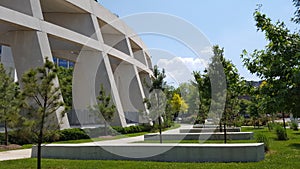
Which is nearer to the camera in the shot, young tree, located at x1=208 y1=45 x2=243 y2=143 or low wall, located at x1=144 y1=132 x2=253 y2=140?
young tree, located at x1=208 y1=45 x2=243 y2=143

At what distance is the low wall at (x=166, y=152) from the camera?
33.4ft

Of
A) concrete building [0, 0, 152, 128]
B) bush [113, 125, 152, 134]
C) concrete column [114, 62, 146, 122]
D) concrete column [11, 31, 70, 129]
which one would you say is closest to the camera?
concrete column [11, 31, 70, 129]

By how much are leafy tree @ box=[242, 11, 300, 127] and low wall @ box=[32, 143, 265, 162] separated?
4.66 metres

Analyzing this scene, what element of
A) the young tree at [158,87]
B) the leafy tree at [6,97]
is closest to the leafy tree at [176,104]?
the young tree at [158,87]

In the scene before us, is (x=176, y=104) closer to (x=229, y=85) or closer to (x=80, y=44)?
(x=229, y=85)

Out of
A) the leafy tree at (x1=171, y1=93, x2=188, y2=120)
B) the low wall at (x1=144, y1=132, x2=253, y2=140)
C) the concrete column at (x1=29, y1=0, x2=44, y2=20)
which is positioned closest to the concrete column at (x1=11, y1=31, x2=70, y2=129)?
the concrete column at (x1=29, y1=0, x2=44, y2=20)

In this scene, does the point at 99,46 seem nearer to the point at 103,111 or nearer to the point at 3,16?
the point at 103,111

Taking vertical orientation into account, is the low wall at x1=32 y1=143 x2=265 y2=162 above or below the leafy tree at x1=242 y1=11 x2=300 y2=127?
below

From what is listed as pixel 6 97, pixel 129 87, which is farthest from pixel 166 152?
pixel 129 87

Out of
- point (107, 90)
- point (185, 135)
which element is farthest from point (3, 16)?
point (185, 135)

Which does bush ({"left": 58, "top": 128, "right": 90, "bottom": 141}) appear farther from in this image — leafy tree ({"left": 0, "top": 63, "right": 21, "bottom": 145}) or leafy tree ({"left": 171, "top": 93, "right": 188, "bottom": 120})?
leafy tree ({"left": 171, "top": 93, "right": 188, "bottom": 120})

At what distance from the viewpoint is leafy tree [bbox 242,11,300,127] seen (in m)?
5.23

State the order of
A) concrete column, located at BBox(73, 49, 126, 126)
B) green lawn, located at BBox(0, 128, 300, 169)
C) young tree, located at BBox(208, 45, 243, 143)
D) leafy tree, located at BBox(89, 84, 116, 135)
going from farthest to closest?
concrete column, located at BBox(73, 49, 126, 126), leafy tree, located at BBox(89, 84, 116, 135), young tree, located at BBox(208, 45, 243, 143), green lawn, located at BBox(0, 128, 300, 169)

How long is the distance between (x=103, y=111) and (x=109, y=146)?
11.7 m
